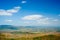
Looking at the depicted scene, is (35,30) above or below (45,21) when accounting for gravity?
below

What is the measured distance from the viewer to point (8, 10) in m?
2.42

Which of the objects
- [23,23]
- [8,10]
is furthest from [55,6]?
[8,10]

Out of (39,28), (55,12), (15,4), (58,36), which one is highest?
(15,4)

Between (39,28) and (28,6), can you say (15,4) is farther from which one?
(39,28)

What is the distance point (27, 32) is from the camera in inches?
96.1

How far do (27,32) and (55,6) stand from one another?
0.72m

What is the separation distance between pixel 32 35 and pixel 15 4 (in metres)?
0.66

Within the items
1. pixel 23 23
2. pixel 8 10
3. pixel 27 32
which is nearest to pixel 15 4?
pixel 8 10

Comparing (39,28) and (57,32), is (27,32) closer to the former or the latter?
(39,28)

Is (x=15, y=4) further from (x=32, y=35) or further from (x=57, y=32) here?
(x=57, y=32)

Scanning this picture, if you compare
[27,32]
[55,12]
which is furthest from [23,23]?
[55,12]

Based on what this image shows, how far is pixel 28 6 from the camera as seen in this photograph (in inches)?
96.4

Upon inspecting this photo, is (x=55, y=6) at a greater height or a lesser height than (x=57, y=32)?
greater

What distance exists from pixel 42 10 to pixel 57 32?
501 millimetres
